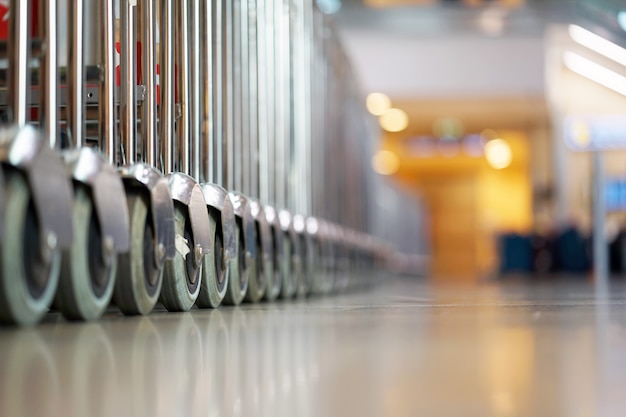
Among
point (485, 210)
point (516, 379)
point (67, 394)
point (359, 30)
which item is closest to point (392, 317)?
point (516, 379)

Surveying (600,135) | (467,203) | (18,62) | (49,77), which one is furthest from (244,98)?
(467,203)

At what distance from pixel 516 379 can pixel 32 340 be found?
514 mm

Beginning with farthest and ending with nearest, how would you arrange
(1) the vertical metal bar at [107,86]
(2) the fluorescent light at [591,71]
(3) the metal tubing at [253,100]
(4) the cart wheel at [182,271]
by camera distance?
(2) the fluorescent light at [591,71], (3) the metal tubing at [253,100], (4) the cart wheel at [182,271], (1) the vertical metal bar at [107,86]

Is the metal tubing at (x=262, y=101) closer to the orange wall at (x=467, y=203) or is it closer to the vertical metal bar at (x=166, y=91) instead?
the vertical metal bar at (x=166, y=91)

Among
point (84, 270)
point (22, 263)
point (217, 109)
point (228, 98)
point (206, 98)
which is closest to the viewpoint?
point (22, 263)

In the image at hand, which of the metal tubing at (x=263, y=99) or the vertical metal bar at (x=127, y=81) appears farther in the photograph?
the metal tubing at (x=263, y=99)

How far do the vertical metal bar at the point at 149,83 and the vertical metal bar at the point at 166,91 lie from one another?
0.05 metres

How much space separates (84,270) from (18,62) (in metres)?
0.29

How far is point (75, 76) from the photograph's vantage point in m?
1.63

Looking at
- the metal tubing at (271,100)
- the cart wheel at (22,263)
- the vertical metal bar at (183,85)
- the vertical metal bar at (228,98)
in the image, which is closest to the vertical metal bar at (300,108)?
the metal tubing at (271,100)

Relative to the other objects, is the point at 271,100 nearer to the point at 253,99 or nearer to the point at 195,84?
the point at 253,99

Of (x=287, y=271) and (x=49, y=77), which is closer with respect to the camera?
(x=49, y=77)

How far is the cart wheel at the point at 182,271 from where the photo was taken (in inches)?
72.6

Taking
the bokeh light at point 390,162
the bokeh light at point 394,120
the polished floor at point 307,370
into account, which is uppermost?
the bokeh light at point 394,120
